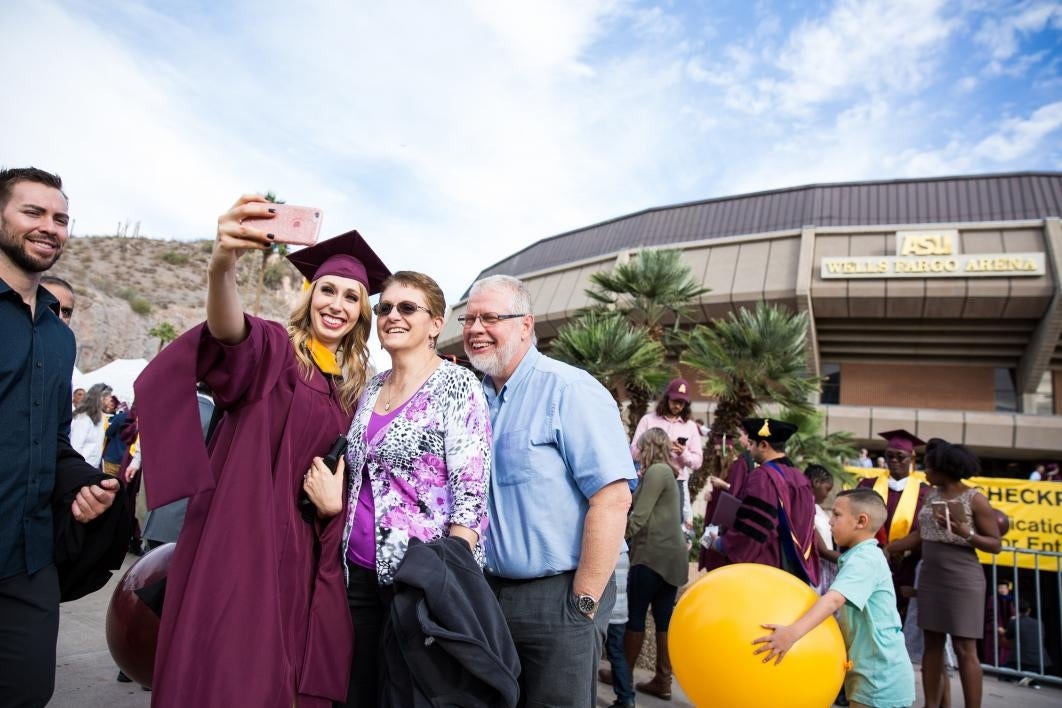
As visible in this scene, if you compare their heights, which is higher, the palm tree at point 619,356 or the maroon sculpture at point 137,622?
the palm tree at point 619,356

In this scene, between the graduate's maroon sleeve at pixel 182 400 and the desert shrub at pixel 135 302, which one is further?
the desert shrub at pixel 135 302

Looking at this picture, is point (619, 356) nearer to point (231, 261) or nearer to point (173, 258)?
point (231, 261)

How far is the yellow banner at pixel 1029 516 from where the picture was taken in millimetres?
8828

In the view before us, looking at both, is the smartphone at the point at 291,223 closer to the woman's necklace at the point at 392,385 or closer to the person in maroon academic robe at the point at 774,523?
the woman's necklace at the point at 392,385

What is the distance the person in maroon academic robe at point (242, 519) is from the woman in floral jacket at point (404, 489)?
0.10 meters

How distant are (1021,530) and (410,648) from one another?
33.8 ft

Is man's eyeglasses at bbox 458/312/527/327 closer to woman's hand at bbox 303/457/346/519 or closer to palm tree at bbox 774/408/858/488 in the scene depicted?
woman's hand at bbox 303/457/346/519

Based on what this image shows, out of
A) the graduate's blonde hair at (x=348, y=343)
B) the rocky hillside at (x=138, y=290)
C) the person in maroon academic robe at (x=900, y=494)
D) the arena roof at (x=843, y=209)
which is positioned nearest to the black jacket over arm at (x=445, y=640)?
the graduate's blonde hair at (x=348, y=343)

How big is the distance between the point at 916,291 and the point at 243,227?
2233 cm

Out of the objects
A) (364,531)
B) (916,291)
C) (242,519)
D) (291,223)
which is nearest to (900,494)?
(364,531)

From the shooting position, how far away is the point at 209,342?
6.63 ft

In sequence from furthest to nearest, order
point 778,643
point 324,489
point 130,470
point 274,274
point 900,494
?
1. point 274,274
2. point 130,470
3. point 900,494
4. point 778,643
5. point 324,489

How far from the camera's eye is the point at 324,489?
2230 mm

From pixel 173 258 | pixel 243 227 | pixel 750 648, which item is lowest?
pixel 750 648
